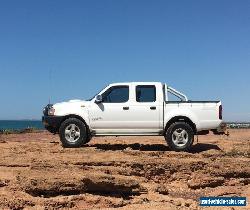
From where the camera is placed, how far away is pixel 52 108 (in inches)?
559

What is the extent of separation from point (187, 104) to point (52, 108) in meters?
3.74

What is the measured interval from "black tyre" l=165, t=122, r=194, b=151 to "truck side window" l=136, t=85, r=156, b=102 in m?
1.01

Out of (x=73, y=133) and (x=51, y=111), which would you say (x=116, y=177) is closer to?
(x=73, y=133)

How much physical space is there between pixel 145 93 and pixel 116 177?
432 centimetres

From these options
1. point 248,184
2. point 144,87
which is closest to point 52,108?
point 144,87

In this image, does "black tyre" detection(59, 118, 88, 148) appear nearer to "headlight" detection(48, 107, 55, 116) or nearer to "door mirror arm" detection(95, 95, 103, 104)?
"headlight" detection(48, 107, 55, 116)

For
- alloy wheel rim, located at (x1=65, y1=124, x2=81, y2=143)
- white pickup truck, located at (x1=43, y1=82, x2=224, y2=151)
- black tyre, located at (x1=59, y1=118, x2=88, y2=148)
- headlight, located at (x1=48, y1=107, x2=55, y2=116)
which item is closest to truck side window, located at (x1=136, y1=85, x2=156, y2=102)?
white pickup truck, located at (x1=43, y1=82, x2=224, y2=151)

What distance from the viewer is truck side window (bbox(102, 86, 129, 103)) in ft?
46.4

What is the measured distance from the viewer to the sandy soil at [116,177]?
31.0 ft

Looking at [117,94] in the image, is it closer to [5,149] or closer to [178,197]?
[5,149]

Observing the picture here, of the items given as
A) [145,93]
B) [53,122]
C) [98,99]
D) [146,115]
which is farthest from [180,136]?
[53,122]

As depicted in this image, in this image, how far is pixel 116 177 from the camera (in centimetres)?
1033

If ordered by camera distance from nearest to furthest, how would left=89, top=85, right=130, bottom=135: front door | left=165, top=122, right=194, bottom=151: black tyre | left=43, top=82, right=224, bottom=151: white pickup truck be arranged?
left=165, top=122, right=194, bottom=151: black tyre, left=43, top=82, right=224, bottom=151: white pickup truck, left=89, top=85, right=130, bottom=135: front door

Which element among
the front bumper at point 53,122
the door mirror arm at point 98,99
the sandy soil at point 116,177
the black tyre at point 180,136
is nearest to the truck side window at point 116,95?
the door mirror arm at point 98,99
